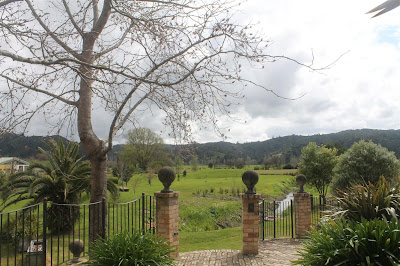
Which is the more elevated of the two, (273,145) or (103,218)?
(273,145)

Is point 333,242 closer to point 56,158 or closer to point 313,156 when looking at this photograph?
point 56,158

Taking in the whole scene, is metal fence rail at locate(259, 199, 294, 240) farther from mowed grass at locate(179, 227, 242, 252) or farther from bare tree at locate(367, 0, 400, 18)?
bare tree at locate(367, 0, 400, 18)

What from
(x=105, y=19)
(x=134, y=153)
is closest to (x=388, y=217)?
(x=105, y=19)

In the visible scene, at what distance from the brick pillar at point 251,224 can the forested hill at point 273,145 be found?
74.1 inches

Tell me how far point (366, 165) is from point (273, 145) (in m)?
96.4

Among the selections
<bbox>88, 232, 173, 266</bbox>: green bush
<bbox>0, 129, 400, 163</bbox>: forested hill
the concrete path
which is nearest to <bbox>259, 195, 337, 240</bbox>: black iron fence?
the concrete path

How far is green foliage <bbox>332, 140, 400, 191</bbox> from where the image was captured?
16688 millimetres

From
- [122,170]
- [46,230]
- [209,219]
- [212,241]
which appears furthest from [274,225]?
[122,170]

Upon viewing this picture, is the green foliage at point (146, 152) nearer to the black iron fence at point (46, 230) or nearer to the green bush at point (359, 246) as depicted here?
the black iron fence at point (46, 230)

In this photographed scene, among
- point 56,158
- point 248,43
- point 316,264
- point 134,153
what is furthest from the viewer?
point 134,153

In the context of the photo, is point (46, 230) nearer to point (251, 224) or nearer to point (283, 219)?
point (251, 224)

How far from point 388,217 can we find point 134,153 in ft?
130

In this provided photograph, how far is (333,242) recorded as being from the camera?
177 inches

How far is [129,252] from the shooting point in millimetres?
4523
